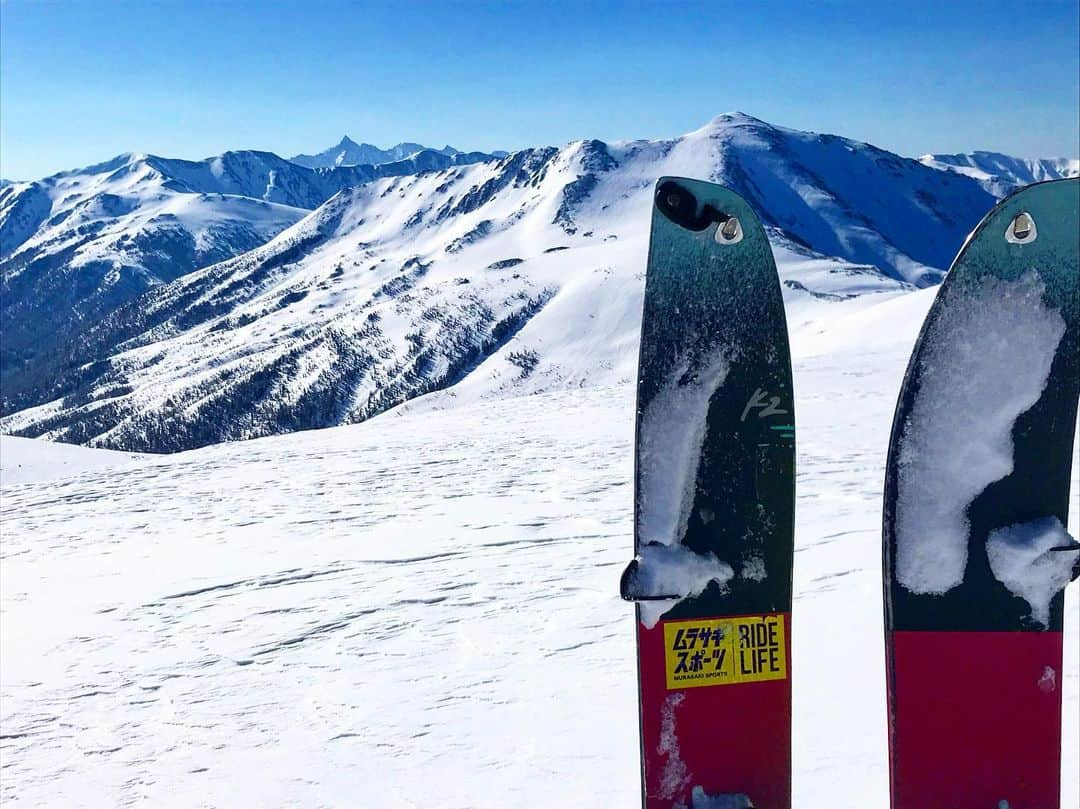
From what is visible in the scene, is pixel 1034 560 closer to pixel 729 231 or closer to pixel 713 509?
pixel 713 509

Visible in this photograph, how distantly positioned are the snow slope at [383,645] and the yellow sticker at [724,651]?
902 millimetres

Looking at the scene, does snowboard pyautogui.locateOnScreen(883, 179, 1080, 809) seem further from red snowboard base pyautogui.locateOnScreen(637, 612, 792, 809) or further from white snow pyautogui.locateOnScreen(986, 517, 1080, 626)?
red snowboard base pyautogui.locateOnScreen(637, 612, 792, 809)

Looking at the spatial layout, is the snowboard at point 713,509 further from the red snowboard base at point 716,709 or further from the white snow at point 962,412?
the white snow at point 962,412

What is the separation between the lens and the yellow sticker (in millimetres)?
3301

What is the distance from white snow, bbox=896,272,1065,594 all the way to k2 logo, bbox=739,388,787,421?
0.52m

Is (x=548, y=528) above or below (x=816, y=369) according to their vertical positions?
below

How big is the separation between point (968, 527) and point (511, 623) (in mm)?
3558

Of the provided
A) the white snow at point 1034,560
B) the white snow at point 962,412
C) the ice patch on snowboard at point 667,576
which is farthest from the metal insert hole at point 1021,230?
the ice patch on snowboard at point 667,576

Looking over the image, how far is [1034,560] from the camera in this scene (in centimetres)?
316

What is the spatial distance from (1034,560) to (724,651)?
1297 mm

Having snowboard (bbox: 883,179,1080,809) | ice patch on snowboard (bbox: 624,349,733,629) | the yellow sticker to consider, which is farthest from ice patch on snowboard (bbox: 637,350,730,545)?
snowboard (bbox: 883,179,1080,809)

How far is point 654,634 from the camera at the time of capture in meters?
3.28

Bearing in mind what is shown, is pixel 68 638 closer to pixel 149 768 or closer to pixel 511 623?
pixel 149 768

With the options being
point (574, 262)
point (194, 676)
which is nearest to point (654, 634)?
point (194, 676)
